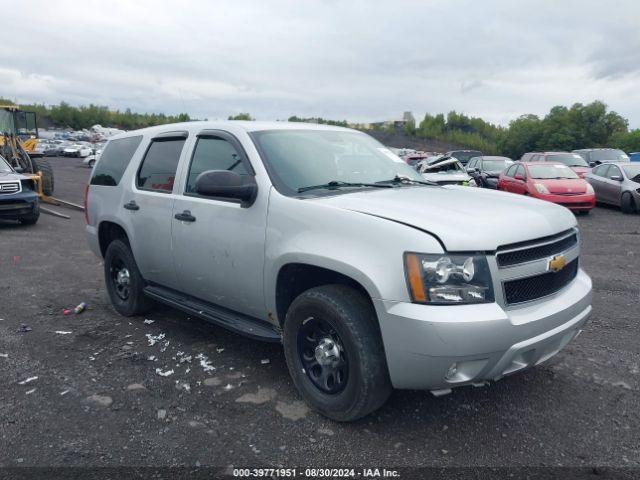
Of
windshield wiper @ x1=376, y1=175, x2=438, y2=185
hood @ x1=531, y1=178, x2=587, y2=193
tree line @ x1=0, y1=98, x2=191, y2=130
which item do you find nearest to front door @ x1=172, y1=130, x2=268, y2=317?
windshield wiper @ x1=376, y1=175, x2=438, y2=185

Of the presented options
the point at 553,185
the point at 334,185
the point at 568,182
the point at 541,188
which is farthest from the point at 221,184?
the point at 568,182

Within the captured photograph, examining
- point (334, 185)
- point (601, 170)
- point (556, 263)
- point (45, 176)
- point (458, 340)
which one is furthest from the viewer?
point (45, 176)

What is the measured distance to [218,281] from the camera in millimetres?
4129

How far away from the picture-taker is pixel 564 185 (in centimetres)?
1409

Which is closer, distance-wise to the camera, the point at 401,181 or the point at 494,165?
the point at 401,181

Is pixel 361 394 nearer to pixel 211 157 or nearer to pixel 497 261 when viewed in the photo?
pixel 497 261

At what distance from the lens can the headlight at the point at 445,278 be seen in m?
2.92

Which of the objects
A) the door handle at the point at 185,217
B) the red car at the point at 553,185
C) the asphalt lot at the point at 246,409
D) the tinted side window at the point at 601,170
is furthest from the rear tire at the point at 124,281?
the tinted side window at the point at 601,170

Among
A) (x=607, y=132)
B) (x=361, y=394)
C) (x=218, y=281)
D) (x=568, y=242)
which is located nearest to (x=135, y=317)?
(x=218, y=281)

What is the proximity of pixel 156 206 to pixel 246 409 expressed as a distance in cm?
199

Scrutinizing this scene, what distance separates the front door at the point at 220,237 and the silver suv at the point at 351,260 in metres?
Result: 0.01

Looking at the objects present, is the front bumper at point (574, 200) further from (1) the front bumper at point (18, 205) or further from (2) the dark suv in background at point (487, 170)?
(1) the front bumper at point (18, 205)

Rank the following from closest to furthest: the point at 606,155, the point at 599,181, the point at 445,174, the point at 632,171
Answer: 1. the point at 445,174
2. the point at 632,171
3. the point at 599,181
4. the point at 606,155

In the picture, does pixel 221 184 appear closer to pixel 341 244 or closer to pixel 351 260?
pixel 341 244
